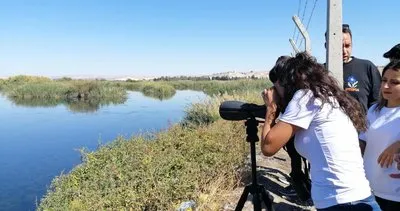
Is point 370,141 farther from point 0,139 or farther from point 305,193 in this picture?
point 0,139

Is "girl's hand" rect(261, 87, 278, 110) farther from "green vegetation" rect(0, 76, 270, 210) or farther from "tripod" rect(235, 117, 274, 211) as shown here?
"green vegetation" rect(0, 76, 270, 210)

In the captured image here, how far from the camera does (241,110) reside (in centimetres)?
190

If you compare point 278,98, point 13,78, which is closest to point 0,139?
point 278,98

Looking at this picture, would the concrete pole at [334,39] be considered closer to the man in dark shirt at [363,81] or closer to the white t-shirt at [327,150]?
the man in dark shirt at [363,81]

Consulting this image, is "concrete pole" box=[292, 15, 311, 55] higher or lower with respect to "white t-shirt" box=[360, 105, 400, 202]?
higher

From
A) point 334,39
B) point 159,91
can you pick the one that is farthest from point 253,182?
point 159,91

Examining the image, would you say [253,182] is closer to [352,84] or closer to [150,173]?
[352,84]

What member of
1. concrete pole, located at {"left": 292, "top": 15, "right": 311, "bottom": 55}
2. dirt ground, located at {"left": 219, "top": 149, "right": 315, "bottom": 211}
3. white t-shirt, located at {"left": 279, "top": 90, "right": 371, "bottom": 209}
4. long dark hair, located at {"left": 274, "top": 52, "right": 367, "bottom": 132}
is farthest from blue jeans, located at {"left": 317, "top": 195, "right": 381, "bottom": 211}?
concrete pole, located at {"left": 292, "top": 15, "right": 311, "bottom": 55}

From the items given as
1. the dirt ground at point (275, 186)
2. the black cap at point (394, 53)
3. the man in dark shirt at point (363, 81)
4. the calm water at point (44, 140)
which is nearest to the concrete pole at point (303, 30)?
the dirt ground at point (275, 186)

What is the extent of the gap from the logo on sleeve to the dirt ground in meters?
1.00

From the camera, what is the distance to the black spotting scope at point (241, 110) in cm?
186

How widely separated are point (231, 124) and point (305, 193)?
4208 mm

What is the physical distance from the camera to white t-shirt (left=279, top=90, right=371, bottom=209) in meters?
1.35

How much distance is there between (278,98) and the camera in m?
1.58
